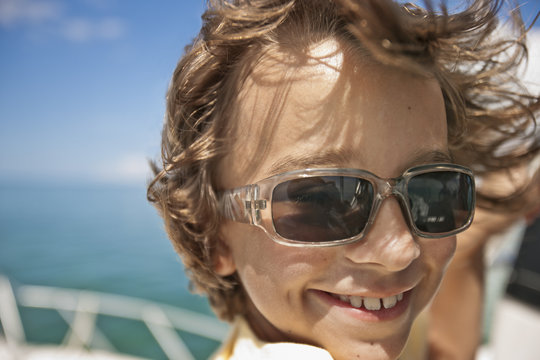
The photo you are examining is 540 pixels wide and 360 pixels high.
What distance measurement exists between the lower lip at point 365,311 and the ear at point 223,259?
13.0 inches

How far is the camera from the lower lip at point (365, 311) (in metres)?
0.93

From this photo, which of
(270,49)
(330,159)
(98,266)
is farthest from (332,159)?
(98,266)

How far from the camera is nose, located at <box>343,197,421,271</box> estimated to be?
33.9 inches

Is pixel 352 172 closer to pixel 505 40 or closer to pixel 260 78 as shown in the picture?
pixel 260 78

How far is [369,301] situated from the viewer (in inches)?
36.8

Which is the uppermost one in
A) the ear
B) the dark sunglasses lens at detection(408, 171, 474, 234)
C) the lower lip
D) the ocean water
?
the dark sunglasses lens at detection(408, 171, 474, 234)

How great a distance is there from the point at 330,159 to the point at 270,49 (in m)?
0.33

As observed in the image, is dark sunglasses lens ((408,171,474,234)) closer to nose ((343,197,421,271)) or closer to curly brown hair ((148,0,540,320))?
nose ((343,197,421,271))

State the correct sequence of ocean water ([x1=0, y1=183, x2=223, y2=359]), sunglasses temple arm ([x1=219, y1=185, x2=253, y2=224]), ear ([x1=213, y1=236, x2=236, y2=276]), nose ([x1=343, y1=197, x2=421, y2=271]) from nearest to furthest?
nose ([x1=343, y1=197, x2=421, y2=271])
sunglasses temple arm ([x1=219, y1=185, x2=253, y2=224])
ear ([x1=213, y1=236, x2=236, y2=276])
ocean water ([x1=0, y1=183, x2=223, y2=359])

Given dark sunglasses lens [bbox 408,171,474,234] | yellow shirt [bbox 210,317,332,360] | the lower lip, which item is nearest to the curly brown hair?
yellow shirt [bbox 210,317,332,360]

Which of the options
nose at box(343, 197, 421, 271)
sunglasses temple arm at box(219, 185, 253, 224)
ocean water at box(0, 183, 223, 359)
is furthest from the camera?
ocean water at box(0, 183, 223, 359)

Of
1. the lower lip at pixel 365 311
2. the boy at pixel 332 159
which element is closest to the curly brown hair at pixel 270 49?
the boy at pixel 332 159

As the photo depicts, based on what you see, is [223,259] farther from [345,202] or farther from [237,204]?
[345,202]

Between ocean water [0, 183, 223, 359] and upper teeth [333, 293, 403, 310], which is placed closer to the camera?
upper teeth [333, 293, 403, 310]
